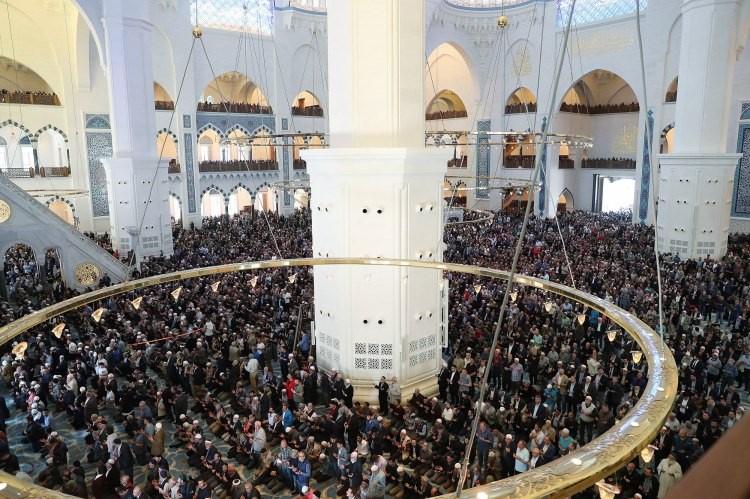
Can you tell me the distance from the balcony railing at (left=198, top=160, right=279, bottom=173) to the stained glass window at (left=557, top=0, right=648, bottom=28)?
12.7 meters

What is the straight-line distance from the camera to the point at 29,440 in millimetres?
6992

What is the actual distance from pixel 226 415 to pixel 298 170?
62.5ft

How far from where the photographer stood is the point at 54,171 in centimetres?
1998

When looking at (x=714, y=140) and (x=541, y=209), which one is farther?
(x=541, y=209)

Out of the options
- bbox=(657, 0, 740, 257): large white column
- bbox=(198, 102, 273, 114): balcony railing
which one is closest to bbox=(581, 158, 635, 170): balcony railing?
bbox=(657, 0, 740, 257): large white column

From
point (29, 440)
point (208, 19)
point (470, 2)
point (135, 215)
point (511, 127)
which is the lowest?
point (29, 440)

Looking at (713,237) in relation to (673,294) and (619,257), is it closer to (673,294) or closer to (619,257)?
(619,257)

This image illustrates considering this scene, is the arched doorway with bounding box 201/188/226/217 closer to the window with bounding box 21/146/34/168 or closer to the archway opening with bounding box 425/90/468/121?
the window with bounding box 21/146/34/168

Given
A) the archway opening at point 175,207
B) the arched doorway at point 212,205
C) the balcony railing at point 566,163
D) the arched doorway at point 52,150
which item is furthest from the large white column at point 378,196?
the balcony railing at point 566,163

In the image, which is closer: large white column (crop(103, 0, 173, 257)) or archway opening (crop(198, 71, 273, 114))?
large white column (crop(103, 0, 173, 257))

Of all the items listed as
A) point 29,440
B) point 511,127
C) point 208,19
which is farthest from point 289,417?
point 511,127

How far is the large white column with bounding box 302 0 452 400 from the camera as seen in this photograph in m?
7.71

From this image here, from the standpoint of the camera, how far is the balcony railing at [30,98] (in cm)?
1906

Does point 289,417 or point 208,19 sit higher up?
point 208,19
